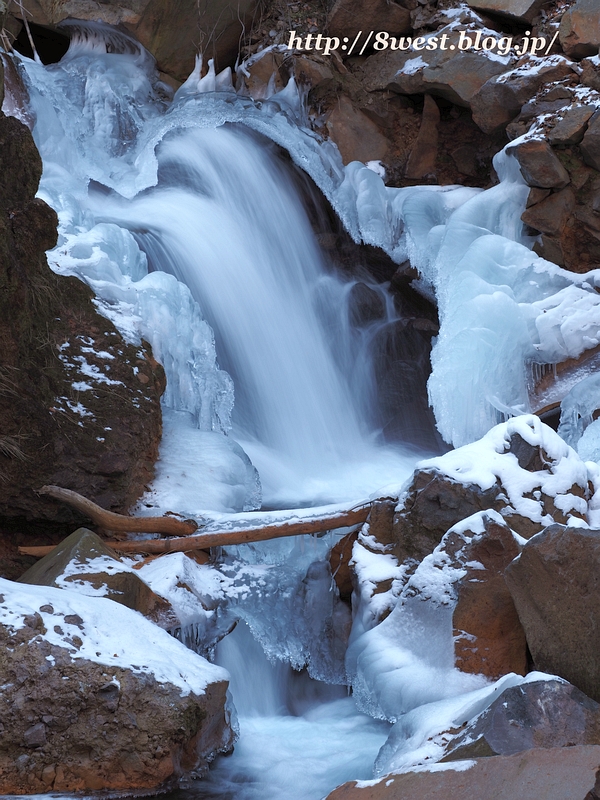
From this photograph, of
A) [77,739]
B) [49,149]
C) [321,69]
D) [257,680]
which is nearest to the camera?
[77,739]

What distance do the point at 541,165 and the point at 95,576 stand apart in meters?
4.90

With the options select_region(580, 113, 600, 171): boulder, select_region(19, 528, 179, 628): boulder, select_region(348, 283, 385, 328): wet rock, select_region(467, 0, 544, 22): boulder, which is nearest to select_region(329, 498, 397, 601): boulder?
select_region(19, 528, 179, 628): boulder

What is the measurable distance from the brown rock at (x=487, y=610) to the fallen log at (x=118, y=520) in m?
1.50

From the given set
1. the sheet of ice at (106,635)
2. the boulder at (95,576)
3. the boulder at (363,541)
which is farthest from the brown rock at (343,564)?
the sheet of ice at (106,635)

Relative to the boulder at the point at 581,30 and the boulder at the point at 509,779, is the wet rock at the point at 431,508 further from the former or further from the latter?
the boulder at the point at 581,30

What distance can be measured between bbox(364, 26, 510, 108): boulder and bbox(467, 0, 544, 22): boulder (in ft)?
1.16

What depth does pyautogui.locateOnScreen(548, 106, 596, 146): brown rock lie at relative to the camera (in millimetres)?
6629

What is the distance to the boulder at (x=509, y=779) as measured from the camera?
72.6 inches

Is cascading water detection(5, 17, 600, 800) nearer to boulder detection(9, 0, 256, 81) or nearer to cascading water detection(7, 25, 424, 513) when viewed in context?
cascading water detection(7, 25, 424, 513)

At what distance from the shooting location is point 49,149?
7.09 metres

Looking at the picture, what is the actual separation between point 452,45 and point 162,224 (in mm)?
3206

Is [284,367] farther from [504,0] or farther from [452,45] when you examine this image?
[504,0]

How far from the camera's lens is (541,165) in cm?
671

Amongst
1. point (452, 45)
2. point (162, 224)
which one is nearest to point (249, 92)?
point (452, 45)
